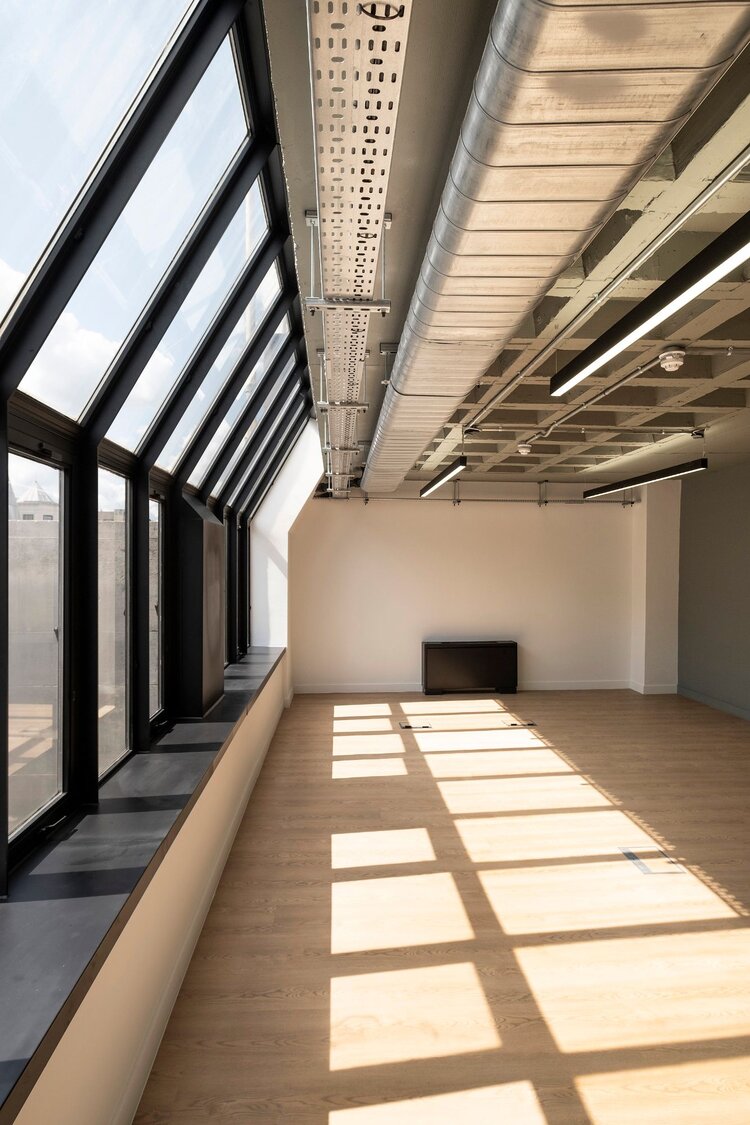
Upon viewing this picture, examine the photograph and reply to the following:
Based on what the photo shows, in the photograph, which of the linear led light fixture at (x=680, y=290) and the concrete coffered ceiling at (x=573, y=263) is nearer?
the concrete coffered ceiling at (x=573, y=263)

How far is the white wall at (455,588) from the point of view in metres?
11.1

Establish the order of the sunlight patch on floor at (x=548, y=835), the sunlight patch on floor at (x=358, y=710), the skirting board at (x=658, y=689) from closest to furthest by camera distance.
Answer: the sunlight patch on floor at (x=548, y=835), the sunlight patch on floor at (x=358, y=710), the skirting board at (x=658, y=689)

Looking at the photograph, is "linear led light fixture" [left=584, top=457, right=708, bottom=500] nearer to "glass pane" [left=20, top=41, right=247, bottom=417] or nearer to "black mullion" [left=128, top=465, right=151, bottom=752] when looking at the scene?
"black mullion" [left=128, top=465, right=151, bottom=752]

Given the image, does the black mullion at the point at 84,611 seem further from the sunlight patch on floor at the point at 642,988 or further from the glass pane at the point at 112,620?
the sunlight patch on floor at the point at 642,988

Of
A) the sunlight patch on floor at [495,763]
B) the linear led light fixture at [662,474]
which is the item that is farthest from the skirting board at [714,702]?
the sunlight patch on floor at [495,763]

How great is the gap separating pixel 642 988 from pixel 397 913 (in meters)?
1.33

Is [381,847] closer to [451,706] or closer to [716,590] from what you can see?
[451,706]

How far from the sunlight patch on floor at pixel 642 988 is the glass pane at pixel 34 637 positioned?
2414 millimetres

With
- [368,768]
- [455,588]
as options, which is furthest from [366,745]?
[455,588]

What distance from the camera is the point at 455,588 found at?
36.9ft

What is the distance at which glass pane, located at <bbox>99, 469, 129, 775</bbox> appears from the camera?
374 centimetres

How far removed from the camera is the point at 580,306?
3922 mm

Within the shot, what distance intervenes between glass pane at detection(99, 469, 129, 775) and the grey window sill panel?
0.19 meters

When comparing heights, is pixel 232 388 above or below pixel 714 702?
above
